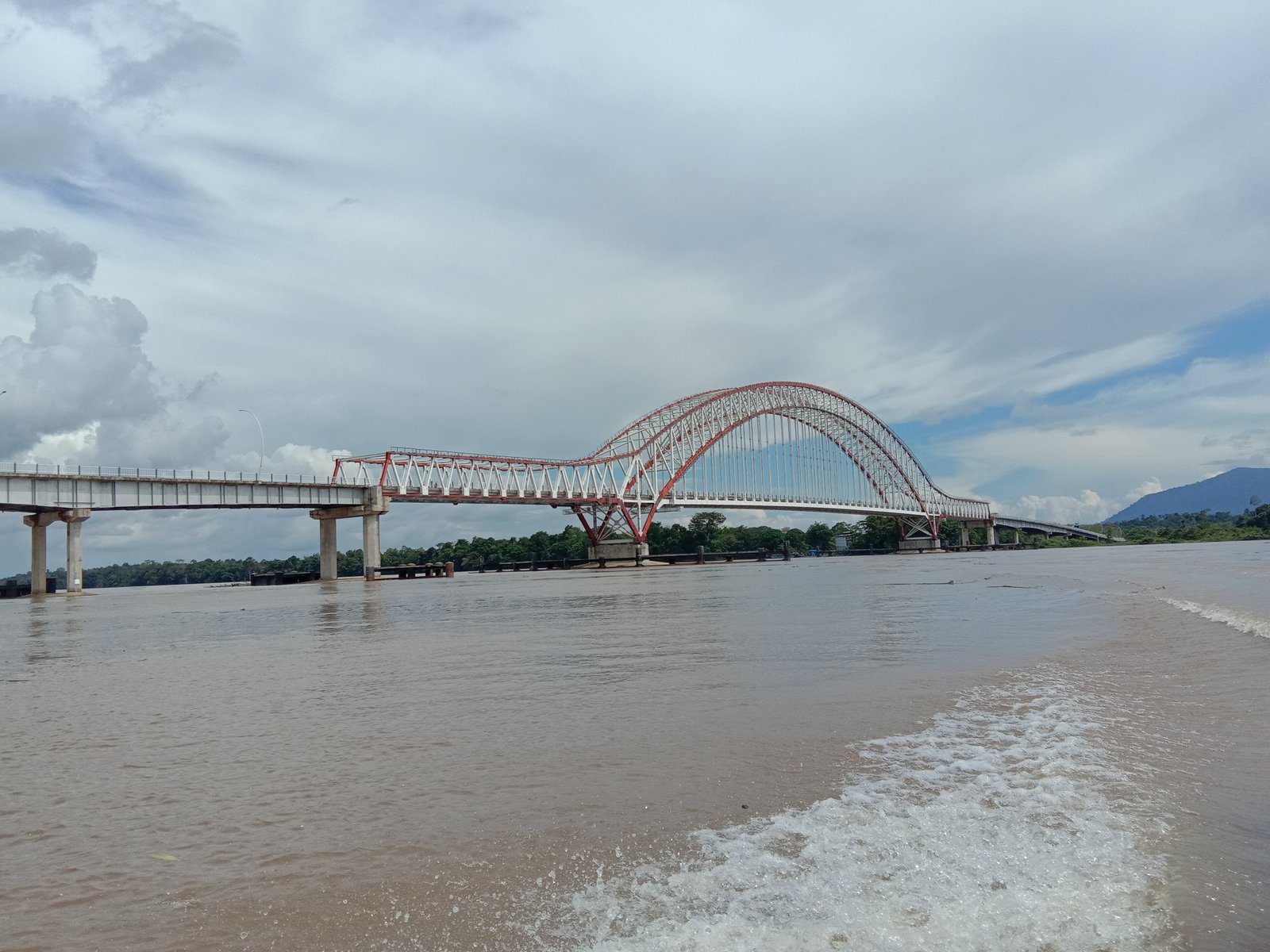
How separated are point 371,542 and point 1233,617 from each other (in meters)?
59.7

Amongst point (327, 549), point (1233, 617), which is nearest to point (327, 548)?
point (327, 549)

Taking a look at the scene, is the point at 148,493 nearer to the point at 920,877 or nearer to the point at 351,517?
the point at 351,517

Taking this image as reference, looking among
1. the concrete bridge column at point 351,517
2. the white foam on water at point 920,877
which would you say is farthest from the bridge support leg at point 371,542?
the white foam on water at point 920,877

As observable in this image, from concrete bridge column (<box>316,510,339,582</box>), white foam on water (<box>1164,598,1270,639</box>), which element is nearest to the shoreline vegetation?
concrete bridge column (<box>316,510,339,582</box>)

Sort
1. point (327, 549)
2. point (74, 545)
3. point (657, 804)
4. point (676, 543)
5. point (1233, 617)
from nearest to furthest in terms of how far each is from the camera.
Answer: point (657, 804) < point (1233, 617) < point (74, 545) < point (327, 549) < point (676, 543)

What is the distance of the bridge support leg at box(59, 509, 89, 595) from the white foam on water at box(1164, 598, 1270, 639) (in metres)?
52.1

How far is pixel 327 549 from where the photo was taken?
212 feet

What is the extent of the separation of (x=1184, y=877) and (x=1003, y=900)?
744mm

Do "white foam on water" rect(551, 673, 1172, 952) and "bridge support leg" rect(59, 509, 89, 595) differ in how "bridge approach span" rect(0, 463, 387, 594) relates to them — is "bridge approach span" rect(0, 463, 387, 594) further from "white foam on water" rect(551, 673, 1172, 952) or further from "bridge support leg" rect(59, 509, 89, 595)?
"white foam on water" rect(551, 673, 1172, 952)

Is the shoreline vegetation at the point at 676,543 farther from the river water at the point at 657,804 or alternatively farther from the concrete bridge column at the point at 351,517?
the river water at the point at 657,804

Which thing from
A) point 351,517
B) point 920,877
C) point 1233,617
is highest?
point 351,517

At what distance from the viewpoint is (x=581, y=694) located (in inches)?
316

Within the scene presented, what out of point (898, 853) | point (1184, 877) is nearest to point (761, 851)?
point (898, 853)

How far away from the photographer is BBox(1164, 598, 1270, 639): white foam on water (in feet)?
36.3
